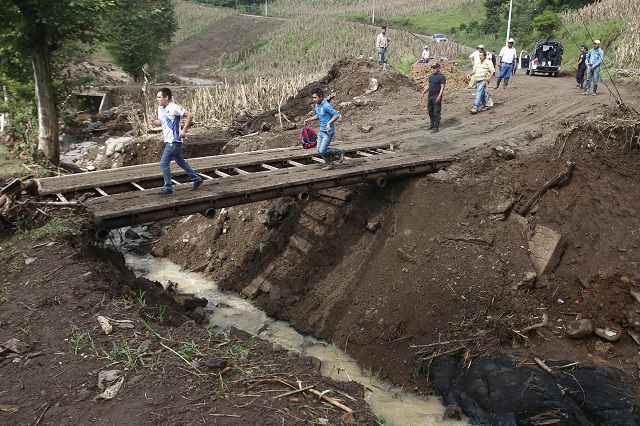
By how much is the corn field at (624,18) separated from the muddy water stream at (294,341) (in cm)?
1176

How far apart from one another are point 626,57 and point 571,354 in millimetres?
17298

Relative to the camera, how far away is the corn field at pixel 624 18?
20031 millimetres

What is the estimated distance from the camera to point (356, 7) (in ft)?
217

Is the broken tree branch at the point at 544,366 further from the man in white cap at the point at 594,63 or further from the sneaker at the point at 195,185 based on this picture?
the man in white cap at the point at 594,63

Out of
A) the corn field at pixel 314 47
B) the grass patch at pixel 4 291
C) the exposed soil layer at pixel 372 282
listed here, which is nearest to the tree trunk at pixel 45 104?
the exposed soil layer at pixel 372 282

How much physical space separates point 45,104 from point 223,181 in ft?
25.6

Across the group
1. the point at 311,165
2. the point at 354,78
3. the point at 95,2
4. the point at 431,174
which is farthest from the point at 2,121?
the point at 431,174

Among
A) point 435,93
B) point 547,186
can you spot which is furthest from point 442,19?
point 547,186

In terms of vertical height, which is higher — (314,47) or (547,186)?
(314,47)

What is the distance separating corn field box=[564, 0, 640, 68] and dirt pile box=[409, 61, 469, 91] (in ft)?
15.9

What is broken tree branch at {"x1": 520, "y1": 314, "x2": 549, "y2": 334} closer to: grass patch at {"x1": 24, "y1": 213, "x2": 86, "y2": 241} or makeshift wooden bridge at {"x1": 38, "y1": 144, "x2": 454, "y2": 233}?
makeshift wooden bridge at {"x1": 38, "y1": 144, "x2": 454, "y2": 233}

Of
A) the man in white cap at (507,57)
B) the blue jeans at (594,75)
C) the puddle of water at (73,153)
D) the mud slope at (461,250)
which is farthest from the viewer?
the puddle of water at (73,153)

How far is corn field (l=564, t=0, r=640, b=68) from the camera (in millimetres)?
20031

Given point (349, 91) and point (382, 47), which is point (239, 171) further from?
point (382, 47)
